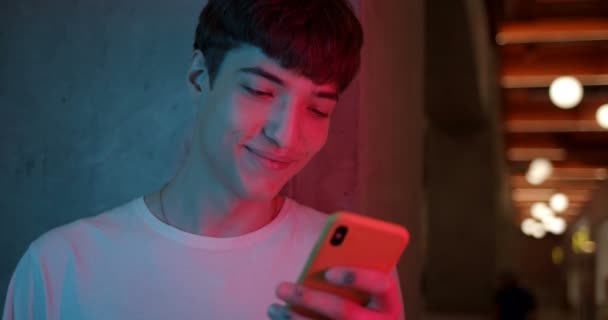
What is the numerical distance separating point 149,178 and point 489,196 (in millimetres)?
10198

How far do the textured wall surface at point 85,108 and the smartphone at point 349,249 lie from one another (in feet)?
3.28

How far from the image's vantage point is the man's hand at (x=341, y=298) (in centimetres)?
119

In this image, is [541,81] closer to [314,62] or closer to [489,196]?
[489,196]

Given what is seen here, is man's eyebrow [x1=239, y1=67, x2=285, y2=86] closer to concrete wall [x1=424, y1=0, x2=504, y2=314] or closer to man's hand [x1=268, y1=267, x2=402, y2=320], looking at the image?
man's hand [x1=268, y1=267, x2=402, y2=320]

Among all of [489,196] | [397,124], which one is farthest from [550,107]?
[397,124]

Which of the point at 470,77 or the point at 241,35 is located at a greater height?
the point at 470,77

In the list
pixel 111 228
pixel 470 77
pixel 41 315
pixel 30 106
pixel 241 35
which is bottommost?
pixel 41 315

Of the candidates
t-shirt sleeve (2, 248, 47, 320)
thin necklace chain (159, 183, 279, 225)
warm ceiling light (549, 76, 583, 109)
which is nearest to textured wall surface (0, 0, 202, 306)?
thin necklace chain (159, 183, 279, 225)

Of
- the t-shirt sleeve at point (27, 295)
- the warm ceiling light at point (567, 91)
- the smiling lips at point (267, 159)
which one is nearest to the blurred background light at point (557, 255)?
the warm ceiling light at point (567, 91)

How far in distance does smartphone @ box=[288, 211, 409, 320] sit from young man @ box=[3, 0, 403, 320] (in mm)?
108

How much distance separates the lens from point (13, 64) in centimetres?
230

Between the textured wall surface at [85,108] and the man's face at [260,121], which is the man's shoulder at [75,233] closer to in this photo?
the man's face at [260,121]

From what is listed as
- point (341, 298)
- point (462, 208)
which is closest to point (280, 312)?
point (341, 298)

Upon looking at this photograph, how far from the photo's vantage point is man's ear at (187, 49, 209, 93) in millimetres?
1578
